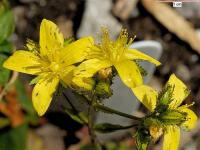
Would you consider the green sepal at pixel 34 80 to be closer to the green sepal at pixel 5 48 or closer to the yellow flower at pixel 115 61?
the yellow flower at pixel 115 61

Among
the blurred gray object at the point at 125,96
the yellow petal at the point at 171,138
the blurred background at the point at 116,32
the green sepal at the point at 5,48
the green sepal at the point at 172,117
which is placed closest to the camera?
the green sepal at the point at 172,117

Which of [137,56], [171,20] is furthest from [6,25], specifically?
[171,20]

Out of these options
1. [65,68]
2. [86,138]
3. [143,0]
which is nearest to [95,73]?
[65,68]

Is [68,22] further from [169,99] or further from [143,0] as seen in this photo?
[169,99]

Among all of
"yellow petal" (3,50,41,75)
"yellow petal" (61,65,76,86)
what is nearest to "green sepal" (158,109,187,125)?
"yellow petal" (61,65,76,86)

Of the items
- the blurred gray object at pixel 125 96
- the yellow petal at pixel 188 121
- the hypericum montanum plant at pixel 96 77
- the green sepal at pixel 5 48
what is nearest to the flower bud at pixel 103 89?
the hypericum montanum plant at pixel 96 77

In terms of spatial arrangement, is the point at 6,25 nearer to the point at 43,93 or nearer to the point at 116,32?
the point at 43,93
